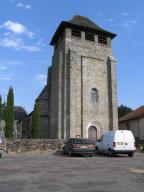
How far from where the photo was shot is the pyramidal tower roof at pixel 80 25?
134 feet

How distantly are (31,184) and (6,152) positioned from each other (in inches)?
778

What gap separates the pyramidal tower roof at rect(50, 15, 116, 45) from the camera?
134 ft

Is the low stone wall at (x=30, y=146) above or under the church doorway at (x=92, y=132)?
under

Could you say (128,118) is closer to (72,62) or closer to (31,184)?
(72,62)

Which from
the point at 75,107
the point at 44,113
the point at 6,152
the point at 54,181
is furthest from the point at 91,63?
the point at 54,181

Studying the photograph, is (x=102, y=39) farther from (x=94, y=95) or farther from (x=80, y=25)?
(x=94, y=95)

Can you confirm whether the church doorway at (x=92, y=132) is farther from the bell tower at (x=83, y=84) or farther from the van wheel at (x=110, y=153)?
the van wheel at (x=110, y=153)

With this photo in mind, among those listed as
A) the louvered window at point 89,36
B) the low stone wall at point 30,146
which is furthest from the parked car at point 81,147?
the louvered window at point 89,36

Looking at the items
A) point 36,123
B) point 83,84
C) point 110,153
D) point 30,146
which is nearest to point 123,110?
point 83,84

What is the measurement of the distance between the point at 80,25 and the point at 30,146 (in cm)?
1826

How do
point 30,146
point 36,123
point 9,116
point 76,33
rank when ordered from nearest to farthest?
point 30,146 → point 9,116 → point 36,123 → point 76,33

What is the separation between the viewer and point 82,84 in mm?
39000

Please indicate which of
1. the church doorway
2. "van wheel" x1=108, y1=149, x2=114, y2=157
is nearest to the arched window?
the church doorway

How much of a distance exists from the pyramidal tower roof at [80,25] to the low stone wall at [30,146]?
656 inches
